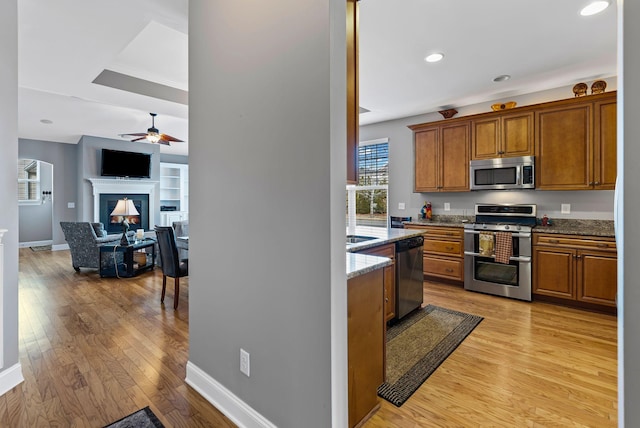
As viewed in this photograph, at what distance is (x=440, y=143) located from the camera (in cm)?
466

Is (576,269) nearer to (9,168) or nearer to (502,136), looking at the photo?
(502,136)

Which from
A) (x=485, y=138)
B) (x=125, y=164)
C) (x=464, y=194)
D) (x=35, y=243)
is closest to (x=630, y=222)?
(x=485, y=138)

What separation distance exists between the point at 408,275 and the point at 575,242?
2.01 m

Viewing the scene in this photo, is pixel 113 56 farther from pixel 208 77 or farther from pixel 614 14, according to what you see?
pixel 614 14

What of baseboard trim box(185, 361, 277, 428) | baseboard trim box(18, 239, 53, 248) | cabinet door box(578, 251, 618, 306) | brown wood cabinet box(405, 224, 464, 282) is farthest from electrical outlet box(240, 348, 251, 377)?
baseboard trim box(18, 239, 53, 248)

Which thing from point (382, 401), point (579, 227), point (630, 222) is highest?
point (630, 222)

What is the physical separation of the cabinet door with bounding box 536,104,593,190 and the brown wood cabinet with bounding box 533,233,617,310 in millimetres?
706

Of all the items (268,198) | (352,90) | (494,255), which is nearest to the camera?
(268,198)

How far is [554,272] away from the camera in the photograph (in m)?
3.57

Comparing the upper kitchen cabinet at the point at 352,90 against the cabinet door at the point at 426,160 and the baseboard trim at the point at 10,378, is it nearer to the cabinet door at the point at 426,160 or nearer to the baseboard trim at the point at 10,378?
the baseboard trim at the point at 10,378

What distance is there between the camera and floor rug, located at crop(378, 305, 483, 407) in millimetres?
2053

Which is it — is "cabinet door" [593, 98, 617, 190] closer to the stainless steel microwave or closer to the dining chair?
the stainless steel microwave

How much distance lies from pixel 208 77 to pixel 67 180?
8114 millimetres

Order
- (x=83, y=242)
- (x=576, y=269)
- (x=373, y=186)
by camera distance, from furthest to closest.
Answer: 1. (x=373, y=186)
2. (x=83, y=242)
3. (x=576, y=269)
